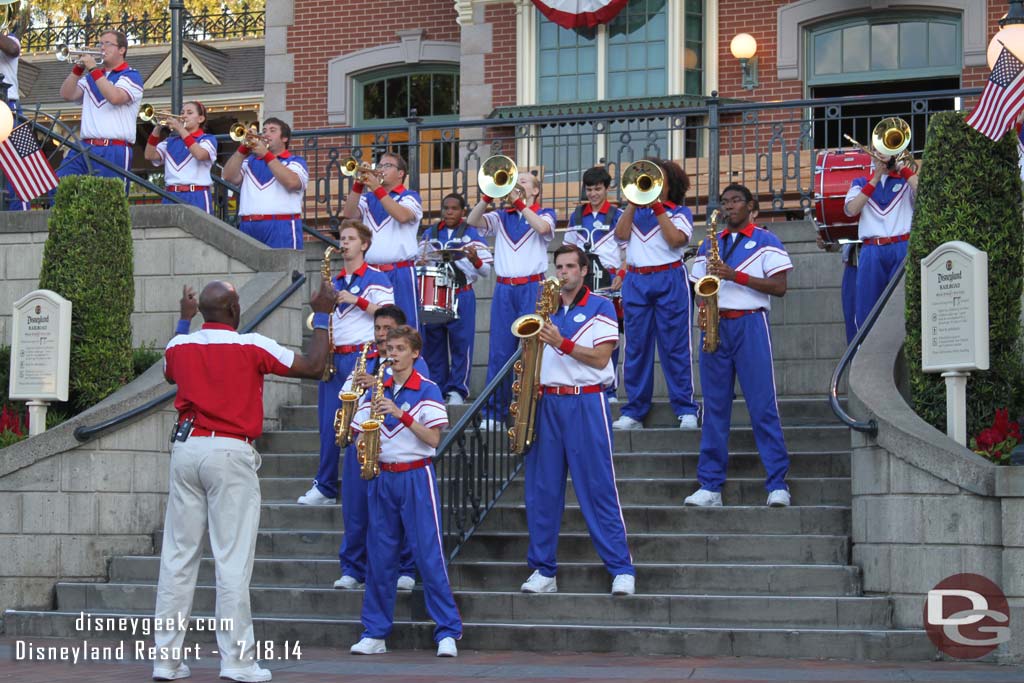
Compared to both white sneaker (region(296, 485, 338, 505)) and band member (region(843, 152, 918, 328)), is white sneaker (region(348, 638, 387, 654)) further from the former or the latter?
band member (region(843, 152, 918, 328))

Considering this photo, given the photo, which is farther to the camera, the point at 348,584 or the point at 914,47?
the point at 914,47

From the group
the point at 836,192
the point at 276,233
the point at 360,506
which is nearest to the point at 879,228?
the point at 836,192

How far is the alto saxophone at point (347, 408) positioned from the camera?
10.6 m

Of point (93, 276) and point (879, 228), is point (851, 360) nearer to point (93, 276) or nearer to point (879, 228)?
point (879, 228)

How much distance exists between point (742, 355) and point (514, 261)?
2.66m

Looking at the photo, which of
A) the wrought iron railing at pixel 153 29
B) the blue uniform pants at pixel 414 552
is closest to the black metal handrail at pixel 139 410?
the blue uniform pants at pixel 414 552

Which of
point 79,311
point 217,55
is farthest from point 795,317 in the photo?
point 217,55

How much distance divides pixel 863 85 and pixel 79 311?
35.9 feet

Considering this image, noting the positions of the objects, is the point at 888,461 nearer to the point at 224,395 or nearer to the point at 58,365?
the point at 224,395

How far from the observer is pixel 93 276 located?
1382 centimetres

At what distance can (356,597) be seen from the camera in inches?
441

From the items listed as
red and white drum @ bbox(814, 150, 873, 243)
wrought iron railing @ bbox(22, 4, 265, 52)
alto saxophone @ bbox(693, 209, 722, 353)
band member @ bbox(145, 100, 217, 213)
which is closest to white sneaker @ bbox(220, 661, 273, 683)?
alto saxophone @ bbox(693, 209, 722, 353)

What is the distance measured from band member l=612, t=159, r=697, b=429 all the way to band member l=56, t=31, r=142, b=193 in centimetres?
612

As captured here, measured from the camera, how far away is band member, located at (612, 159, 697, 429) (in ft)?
43.1
